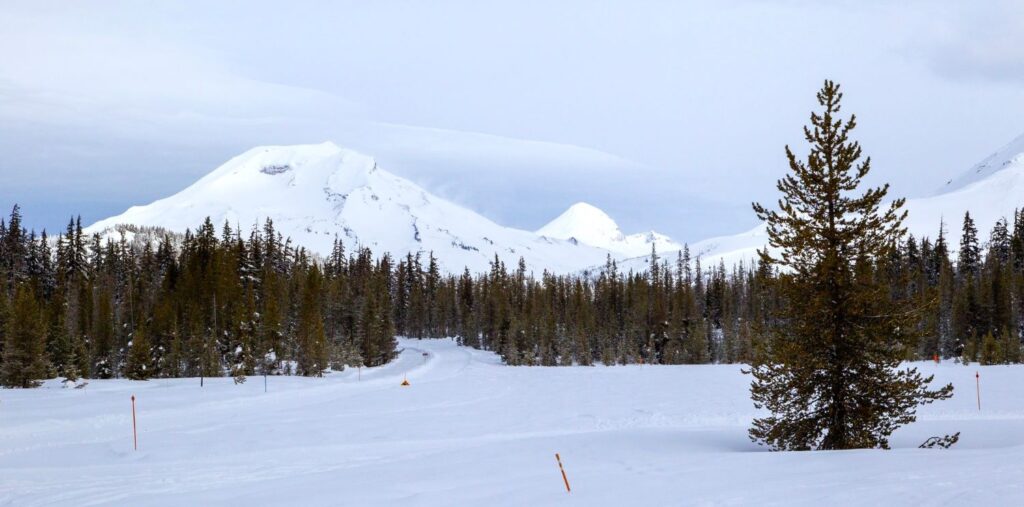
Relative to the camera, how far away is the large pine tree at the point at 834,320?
53.8 feet

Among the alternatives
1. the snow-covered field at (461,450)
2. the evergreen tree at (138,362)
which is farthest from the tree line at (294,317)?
the snow-covered field at (461,450)

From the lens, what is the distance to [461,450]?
63.3 feet

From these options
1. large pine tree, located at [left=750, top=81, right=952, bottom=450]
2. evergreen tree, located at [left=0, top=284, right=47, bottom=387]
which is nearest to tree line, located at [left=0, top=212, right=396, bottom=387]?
evergreen tree, located at [left=0, top=284, right=47, bottom=387]

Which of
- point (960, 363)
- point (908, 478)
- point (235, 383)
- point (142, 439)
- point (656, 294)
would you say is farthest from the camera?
point (656, 294)

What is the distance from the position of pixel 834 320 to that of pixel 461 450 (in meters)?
10.7

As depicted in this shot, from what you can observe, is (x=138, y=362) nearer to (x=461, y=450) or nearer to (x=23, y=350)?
(x=23, y=350)

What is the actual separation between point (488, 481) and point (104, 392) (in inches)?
1278

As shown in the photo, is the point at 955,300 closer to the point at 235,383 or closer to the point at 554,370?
the point at 554,370

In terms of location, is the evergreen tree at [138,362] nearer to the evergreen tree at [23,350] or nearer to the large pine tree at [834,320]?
the evergreen tree at [23,350]

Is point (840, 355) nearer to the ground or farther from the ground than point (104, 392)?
farther from the ground

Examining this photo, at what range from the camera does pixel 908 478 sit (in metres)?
10.2

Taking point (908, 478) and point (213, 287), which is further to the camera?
point (213, 287)

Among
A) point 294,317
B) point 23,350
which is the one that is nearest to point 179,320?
point 294,317

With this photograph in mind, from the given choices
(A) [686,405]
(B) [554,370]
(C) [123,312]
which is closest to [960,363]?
(B) [554,370]
